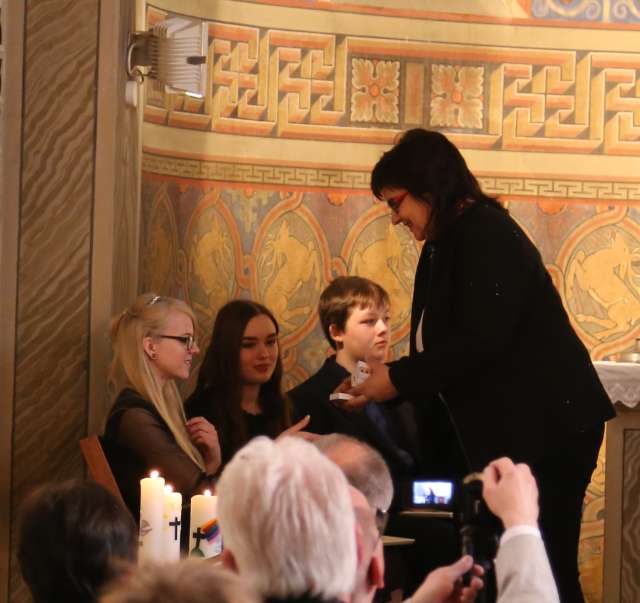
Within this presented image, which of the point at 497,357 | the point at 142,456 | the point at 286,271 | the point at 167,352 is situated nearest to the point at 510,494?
the point at 497,357

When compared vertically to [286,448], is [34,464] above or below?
below

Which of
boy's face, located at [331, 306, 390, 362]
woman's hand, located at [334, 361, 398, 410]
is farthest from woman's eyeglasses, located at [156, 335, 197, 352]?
boy's face, located at [331, 306, 390, 362]

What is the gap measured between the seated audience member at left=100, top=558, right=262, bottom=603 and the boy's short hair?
445cm

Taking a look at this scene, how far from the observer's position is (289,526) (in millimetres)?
1822

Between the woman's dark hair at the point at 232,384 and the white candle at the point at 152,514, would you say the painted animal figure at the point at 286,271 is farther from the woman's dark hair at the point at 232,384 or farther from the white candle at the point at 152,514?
the white candle at the point at 152,514

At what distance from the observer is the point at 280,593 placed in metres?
1.81

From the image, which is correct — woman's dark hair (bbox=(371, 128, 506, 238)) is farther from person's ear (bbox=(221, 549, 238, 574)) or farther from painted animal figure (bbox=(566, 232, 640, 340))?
painted animal figure (bbox=(566, 232, 640, 340))

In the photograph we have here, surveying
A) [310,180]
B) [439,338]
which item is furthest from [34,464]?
[310,180]

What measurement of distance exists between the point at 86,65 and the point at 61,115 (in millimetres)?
191

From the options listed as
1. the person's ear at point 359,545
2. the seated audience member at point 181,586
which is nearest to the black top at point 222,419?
the person's ear at point 359,545

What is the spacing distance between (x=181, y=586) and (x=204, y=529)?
6.38 ft

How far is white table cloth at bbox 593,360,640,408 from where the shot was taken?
19.3ft

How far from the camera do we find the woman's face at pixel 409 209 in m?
4.07

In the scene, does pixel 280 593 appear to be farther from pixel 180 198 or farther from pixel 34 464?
pixel 180 198
